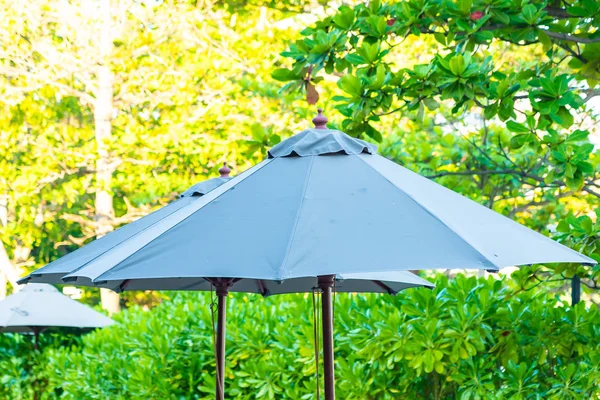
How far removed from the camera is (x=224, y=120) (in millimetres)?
13445

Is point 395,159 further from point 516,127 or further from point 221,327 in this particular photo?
point 221,327

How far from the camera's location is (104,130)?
1435 cm

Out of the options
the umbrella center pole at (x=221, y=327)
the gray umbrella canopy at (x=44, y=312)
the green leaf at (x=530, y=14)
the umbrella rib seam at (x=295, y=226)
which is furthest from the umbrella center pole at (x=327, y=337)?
the gray umbrella canopy at (x=44, y=312)

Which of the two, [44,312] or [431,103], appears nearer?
[431,103]

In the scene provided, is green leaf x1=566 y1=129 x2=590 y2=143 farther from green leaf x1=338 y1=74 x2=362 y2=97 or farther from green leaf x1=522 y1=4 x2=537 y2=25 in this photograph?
green leaf x1=338 y1=74 x2=362 y2=97

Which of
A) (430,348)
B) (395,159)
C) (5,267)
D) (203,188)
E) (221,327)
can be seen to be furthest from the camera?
(5,267)

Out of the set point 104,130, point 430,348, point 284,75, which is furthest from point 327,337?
point 104,130

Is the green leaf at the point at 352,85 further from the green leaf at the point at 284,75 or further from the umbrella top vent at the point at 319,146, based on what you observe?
the umbrella top vent at the point at 319,146

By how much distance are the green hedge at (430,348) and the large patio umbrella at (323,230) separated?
62.8 inches

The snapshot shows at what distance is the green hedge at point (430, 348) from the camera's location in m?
4.28

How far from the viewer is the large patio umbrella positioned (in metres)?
2.28

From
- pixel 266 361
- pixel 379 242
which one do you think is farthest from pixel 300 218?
pixel 266 361

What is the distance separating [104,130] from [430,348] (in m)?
11.1

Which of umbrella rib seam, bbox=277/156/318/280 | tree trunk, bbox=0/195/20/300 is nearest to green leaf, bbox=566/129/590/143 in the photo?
umbrella rib seam, bbox=277/156/318/280
